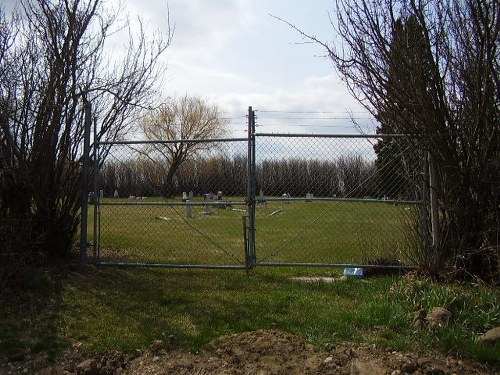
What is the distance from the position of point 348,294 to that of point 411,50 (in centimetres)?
310

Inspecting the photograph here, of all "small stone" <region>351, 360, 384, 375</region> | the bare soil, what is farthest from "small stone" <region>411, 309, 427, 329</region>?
"small stone" <region>351, 360, 384, 375</region>

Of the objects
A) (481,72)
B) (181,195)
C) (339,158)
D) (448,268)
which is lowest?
(448,268)

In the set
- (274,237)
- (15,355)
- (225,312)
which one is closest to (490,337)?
(225,312)

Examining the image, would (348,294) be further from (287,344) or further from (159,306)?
(159,306)

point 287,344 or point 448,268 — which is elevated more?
point 448,268

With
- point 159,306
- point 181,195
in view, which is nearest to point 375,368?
point 159,306

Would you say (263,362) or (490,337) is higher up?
(490,337)

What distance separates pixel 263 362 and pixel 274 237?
7.21 m

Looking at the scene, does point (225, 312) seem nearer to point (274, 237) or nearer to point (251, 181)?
point (251, 181)

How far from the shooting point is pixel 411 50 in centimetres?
598

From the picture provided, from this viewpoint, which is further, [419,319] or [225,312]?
[225,312]

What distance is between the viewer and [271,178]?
8578 mm

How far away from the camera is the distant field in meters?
7.88

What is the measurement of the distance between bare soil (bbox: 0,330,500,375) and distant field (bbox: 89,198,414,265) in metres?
3.02
